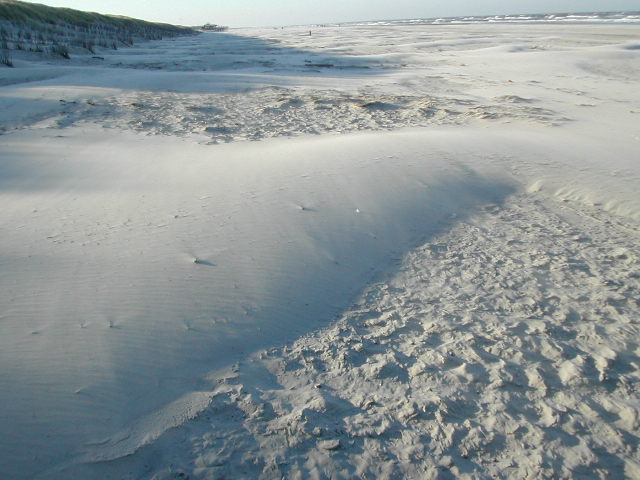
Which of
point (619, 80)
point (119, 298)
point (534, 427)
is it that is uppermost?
point (119, 298)

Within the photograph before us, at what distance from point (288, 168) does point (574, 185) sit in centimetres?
271

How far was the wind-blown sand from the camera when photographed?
5.05 feet

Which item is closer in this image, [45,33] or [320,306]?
[320,306]

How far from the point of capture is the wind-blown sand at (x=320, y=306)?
1.54 meters

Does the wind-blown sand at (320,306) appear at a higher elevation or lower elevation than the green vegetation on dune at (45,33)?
lower

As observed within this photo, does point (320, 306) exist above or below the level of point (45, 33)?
below

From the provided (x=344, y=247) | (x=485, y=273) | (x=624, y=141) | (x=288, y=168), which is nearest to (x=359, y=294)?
(x=344, y=247)

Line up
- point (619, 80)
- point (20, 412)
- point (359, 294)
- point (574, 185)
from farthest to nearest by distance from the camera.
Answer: point (619, 80)
point (574, 185)
point (359, 294)
point (20, 412)

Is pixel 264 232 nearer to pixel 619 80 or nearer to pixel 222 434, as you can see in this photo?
pixel 222 434

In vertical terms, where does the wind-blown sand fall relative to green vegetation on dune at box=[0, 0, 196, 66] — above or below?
below

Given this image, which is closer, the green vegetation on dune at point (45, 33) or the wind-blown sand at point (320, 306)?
the wind-blown sand at point (320, 306)

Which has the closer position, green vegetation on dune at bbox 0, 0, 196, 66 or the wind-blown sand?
the wind-blown sand

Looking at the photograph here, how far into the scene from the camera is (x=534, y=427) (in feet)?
5.30

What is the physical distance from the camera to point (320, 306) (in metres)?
2.36
